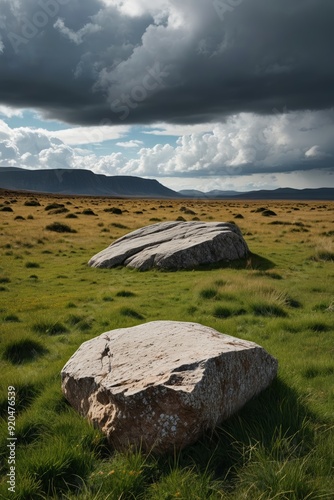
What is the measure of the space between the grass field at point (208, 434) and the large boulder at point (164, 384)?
190 mm

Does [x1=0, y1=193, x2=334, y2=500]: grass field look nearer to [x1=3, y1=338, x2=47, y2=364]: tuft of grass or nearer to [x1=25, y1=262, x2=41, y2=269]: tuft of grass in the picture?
[x1=3, y1=338, x2=47, y2=364]: tuft of grass

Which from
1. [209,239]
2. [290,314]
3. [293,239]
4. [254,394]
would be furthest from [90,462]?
[293,239]

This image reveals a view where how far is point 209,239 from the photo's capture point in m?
19.8

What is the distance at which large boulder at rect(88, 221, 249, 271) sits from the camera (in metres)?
19.2

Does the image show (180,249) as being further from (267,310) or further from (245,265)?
(267,310)

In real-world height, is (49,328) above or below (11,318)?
above

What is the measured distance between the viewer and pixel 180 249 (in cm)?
1936

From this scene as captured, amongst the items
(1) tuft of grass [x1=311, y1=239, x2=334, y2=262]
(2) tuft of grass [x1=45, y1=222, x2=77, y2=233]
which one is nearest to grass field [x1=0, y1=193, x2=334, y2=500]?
(1) tuft of grass [x1=311, y1=239, x2=334, y2=262]

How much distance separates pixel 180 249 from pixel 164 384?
14.5 meters

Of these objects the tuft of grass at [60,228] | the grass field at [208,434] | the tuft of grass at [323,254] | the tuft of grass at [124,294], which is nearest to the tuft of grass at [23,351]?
the grass field at [208,434]

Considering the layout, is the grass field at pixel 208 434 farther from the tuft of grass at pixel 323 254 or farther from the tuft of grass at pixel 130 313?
the tuft of grass at pixel 323 254

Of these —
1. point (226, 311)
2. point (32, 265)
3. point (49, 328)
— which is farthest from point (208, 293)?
point (32, 265)

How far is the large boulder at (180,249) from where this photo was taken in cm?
1925

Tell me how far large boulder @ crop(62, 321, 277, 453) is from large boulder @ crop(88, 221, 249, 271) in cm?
1248
